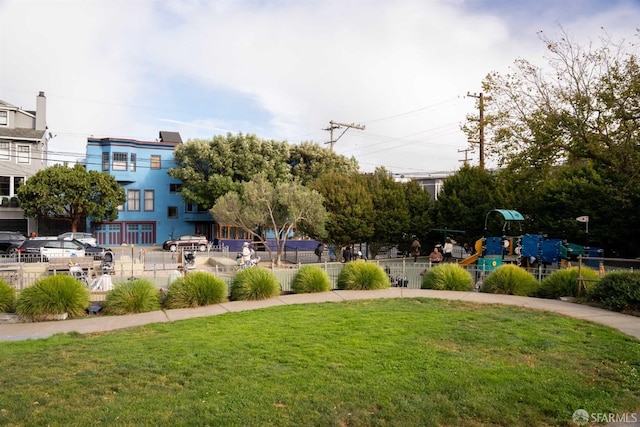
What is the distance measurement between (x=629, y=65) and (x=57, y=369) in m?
15.2

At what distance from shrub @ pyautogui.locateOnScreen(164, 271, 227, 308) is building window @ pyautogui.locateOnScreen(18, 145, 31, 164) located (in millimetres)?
39545

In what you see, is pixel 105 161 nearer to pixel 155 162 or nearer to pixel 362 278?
pixel 155 162

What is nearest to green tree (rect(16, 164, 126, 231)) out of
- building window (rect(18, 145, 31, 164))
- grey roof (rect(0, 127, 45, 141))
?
building window (rect(18, 145, 31, 164))

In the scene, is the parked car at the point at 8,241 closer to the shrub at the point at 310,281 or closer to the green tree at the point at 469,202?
the shrub at the point at 310,281

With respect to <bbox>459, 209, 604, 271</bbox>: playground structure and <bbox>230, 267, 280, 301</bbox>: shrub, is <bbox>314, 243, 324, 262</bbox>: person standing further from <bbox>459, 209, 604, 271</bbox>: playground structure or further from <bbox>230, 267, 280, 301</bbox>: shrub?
<bbox>230, 267, 280, 301</bbox>: shrub

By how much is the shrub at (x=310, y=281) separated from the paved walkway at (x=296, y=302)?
326 mm

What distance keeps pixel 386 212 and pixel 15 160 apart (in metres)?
33.6

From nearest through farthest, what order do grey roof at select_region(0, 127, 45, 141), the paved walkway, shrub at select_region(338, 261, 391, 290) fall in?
the paved walkway → shrub at select_region(338, 261, 391, 290) → grey roof at select_region(0, 127, 45, 141)

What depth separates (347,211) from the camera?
3194 centimetres

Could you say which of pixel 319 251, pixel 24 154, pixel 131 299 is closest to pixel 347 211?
pixel 319 251

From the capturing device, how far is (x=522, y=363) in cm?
657

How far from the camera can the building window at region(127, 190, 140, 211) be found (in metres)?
47.2

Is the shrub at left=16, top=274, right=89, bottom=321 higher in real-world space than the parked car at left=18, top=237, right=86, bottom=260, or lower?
lower

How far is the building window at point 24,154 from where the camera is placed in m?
43.1
